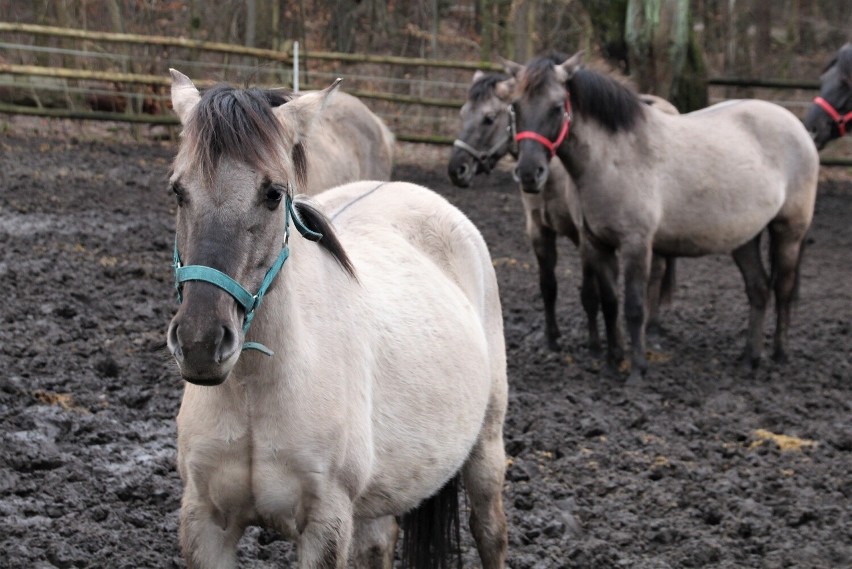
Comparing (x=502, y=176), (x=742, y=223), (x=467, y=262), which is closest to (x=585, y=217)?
(x=742, y=223)

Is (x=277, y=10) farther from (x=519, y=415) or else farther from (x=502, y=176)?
(x=519, y=415)

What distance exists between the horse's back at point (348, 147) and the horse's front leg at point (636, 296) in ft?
7.98

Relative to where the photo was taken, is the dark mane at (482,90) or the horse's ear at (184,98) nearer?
the horse's ear at (184,98)

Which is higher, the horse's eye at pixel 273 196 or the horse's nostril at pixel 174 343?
the horse's eye at pixel 273 196

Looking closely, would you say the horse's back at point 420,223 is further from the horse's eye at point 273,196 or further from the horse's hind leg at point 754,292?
the horse's hind leg at point 754,292

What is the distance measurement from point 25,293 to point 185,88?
4515 millimetres

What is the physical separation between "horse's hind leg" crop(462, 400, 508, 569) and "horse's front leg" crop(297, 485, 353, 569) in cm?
98

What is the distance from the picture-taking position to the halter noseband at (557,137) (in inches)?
257

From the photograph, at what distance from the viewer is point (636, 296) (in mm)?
6770

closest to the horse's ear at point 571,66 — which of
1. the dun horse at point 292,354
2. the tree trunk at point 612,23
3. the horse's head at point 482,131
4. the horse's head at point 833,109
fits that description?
the horse's head at point 482,131

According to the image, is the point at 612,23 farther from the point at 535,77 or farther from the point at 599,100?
the point at 535,77

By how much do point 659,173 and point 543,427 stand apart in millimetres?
2283

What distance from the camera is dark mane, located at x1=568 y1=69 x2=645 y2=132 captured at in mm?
6863

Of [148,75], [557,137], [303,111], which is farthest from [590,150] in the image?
[148,75]
